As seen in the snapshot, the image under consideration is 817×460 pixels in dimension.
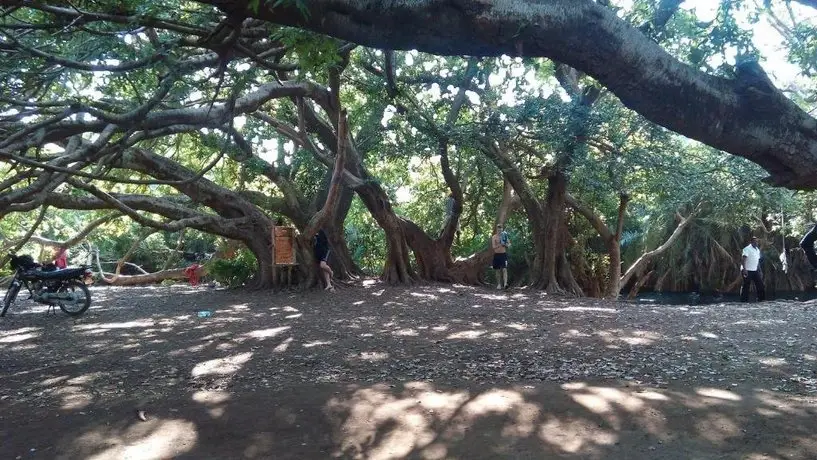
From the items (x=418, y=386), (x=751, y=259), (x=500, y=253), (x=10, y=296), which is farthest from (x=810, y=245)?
(x=10, y=296)

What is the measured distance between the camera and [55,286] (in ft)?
37.4

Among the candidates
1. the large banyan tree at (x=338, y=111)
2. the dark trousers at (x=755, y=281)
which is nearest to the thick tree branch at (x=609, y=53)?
the large banyan tree at (x=338, y=111)

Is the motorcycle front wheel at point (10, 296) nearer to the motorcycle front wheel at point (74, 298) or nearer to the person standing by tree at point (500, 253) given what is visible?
the motorcycle front wheel at point (74, 298)

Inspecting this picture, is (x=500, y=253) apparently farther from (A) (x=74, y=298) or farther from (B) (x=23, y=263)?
(B) (x=23, y=263)

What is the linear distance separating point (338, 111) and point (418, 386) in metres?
9.12

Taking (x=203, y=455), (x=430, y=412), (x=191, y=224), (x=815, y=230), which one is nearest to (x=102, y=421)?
(x=203, y=455)

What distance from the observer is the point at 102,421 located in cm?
494

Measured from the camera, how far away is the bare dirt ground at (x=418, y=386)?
4.38 metres

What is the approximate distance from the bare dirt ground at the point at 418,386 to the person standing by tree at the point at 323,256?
13.2ft

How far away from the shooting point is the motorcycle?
1122 centimetres

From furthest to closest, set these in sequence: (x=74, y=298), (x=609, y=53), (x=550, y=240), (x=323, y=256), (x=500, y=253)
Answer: (x=500, y=253) < (x=550, y=240) < (x=323, y=256) < (x=74, y=298) < (x=609, y=53)

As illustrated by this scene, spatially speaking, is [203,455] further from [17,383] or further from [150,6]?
[150,6]

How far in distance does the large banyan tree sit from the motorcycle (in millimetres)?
1189

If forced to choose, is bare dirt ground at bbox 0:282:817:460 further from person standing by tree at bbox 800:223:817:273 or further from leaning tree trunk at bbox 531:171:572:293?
leaning tree trunk at bbox 531:171:572:293
